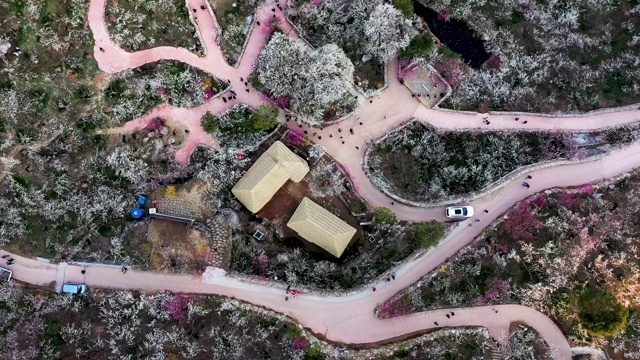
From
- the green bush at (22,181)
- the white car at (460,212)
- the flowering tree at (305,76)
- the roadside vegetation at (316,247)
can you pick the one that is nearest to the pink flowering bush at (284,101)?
the flowering tree at (305,76)

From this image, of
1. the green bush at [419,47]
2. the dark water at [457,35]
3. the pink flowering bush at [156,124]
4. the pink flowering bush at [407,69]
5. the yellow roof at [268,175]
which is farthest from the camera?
the dark water at [457,35]

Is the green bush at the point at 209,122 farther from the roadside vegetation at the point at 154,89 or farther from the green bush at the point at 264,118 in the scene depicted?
the green bush at the point at 264,118

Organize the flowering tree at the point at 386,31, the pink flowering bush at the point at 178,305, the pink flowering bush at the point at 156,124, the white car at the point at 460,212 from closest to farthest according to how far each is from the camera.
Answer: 1. the pink flowering bush at the point at 178,305
2. the white car at the point at 460,212
3. the pink flowering bush at the point at 156,124
4. the flowering tree at the point at 386,31

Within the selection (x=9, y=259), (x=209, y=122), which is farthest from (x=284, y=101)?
(x=9, y=259)

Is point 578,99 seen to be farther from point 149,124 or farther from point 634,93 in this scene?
point 149,124

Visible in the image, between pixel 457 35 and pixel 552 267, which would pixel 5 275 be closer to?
pixel 552 267

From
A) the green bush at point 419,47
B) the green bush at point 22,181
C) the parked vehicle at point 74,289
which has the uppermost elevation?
the green bush at point 419,47
